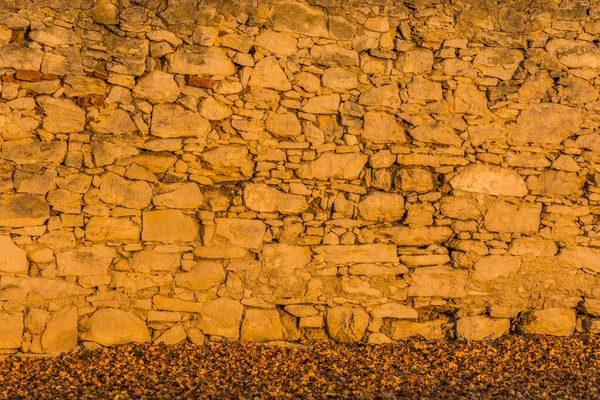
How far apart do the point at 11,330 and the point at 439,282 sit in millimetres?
3380

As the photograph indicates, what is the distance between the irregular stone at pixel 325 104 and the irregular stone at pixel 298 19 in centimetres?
51

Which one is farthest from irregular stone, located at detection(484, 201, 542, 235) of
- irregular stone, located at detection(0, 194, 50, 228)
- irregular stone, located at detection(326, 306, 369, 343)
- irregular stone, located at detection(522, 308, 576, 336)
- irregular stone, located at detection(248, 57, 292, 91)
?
irregular stone, located at detection(0, 194, 50, 228)

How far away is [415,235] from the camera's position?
593 centimetres

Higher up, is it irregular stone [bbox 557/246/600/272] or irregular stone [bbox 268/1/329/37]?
irregular stone [bbox 268/1/329/37]

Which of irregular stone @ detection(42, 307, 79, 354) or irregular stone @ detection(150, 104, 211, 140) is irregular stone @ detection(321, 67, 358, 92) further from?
irregular stone @ detection(42, 307, 79, 354)

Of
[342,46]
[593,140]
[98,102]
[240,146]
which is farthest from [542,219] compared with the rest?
[98,102]

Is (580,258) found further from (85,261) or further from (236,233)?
(85,261)

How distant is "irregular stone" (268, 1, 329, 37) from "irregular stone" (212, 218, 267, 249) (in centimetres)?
160

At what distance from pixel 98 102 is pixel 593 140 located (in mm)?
4090

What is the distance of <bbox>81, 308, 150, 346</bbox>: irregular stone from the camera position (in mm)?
5574

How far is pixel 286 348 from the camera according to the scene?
18.8ft

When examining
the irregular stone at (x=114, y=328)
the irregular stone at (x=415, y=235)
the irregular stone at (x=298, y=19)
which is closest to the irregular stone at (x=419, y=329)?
the irregular stone at (x=415, y=235)

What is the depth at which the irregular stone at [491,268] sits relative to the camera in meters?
5.98

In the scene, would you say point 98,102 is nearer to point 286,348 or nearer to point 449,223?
point 286,348
